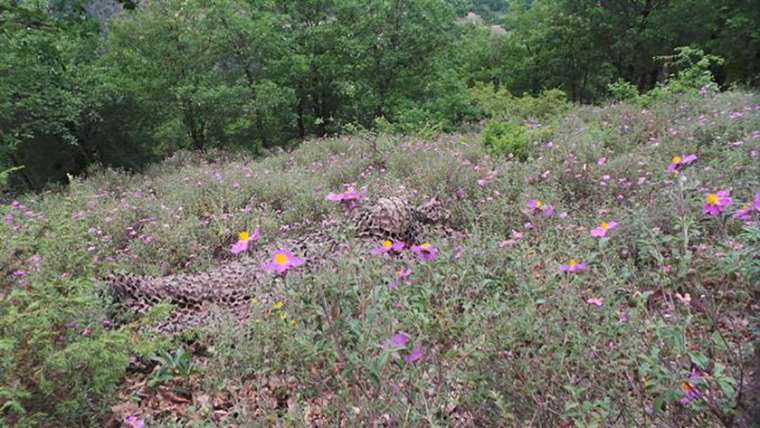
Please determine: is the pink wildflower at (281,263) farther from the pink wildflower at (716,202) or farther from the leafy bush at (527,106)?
the leafy bush at (527,106)

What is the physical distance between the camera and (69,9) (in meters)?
4.00

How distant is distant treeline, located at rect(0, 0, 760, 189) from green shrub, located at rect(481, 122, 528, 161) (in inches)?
189

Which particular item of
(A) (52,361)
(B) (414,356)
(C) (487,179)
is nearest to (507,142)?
(C) (487,179)

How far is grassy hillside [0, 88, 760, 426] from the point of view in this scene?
1431 millimetres

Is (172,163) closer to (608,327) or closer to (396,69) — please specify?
(396,69)

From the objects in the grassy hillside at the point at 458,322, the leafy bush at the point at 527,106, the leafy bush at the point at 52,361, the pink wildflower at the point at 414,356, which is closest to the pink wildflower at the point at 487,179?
the grassy hillside at the point at 458,322

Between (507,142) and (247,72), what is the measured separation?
1117 cm

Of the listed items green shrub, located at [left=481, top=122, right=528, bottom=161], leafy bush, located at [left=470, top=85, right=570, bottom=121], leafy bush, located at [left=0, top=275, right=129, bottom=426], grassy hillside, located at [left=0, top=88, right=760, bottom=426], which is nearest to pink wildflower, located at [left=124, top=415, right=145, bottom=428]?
grassy hillside, located at [left=0, top=88, right=760, bottom=426]

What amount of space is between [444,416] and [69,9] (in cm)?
466

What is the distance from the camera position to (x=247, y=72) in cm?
1430

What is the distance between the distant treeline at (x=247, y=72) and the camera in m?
12.9

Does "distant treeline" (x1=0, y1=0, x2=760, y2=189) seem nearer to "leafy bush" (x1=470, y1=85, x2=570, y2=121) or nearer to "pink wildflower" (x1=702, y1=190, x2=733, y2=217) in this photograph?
"leafy bush" (x1=470, y1=85, x2=570, y2=121)

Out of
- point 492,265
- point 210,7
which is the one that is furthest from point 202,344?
point 210,7

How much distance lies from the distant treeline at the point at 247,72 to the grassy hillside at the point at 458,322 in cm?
747
